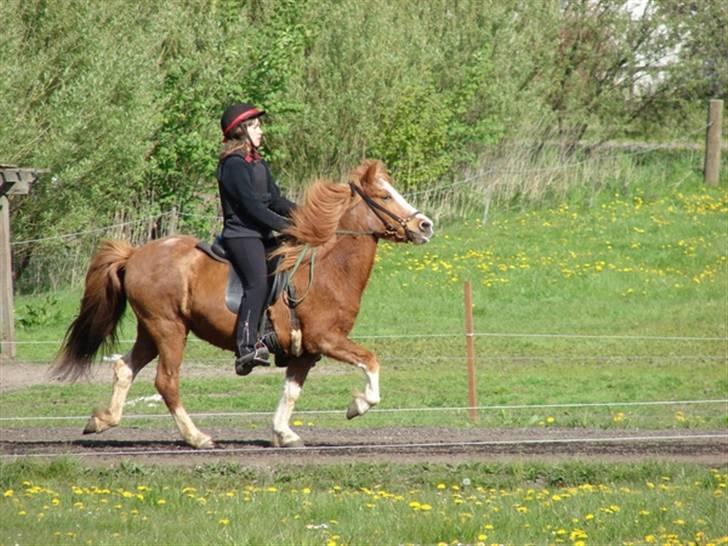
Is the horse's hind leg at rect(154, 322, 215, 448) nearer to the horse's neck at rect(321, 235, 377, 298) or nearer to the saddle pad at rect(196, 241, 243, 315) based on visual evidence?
the saddle pad at rect(196, 241, 243, 315)

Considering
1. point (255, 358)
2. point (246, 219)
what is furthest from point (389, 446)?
point (246, 219)

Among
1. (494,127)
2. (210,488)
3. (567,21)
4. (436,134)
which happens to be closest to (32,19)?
(436,134)

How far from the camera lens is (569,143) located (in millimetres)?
37500

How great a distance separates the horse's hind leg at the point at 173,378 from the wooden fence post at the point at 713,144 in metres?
23.6

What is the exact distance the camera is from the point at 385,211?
13102 mm

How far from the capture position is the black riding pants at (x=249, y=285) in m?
12.8

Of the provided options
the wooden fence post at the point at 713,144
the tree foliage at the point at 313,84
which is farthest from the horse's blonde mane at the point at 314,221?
the wooden fence post at the point at 713,144

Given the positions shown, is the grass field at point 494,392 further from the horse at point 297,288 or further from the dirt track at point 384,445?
the horse at point 297,288

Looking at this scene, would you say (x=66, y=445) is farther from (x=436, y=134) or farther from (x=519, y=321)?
(x=436, y=134)

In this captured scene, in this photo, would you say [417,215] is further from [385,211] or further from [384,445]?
[384,445]

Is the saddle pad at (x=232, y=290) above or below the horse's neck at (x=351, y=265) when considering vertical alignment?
below

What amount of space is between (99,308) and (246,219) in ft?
5.85

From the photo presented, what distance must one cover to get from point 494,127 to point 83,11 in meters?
11.3

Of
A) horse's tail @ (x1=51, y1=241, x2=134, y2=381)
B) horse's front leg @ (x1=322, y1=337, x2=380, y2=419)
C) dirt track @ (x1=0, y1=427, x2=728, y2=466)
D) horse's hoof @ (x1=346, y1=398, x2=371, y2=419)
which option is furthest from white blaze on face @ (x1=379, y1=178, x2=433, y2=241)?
horse's tail @ (x1=51, y1=241, x2=134, y2=381)
